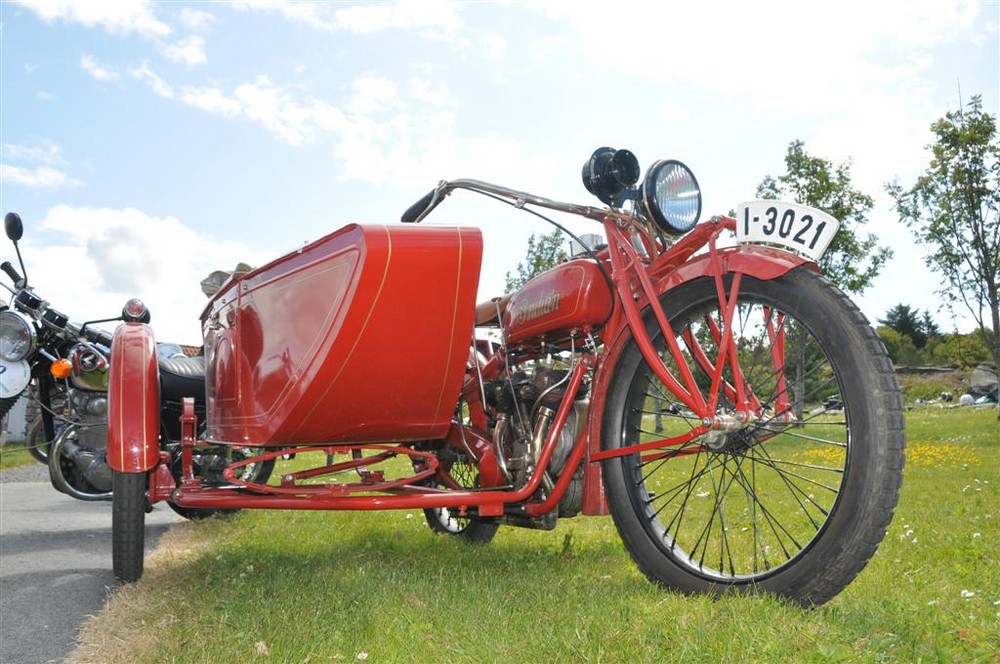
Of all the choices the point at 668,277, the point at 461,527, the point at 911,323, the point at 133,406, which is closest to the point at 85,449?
the point at 133,406

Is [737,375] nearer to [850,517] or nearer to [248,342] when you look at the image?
[850,517]

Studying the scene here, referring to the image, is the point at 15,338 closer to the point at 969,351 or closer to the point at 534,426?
the point at 534,426

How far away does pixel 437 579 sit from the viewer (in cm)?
366

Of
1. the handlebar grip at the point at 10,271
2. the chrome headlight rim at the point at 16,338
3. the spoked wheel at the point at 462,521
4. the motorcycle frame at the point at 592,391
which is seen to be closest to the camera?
the motorcycle frame at the point at 592,391

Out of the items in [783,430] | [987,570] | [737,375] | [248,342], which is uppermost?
[248,342]

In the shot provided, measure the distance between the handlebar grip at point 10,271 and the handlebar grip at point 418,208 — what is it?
13.1 ft

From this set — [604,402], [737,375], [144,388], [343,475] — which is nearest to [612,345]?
[604,402]

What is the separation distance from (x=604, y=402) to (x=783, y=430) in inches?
27.5

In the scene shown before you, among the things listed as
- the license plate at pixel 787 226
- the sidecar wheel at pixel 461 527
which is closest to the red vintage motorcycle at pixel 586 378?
the license plate at pixel 787 226

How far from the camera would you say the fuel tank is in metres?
3.40

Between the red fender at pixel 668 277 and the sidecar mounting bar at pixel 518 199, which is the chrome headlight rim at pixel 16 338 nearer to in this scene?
the sidecar mounting bar at pixel 518 199

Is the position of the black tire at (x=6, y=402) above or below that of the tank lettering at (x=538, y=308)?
below

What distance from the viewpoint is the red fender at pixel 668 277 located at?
2.80 metres

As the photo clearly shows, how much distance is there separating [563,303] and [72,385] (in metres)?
4.00
